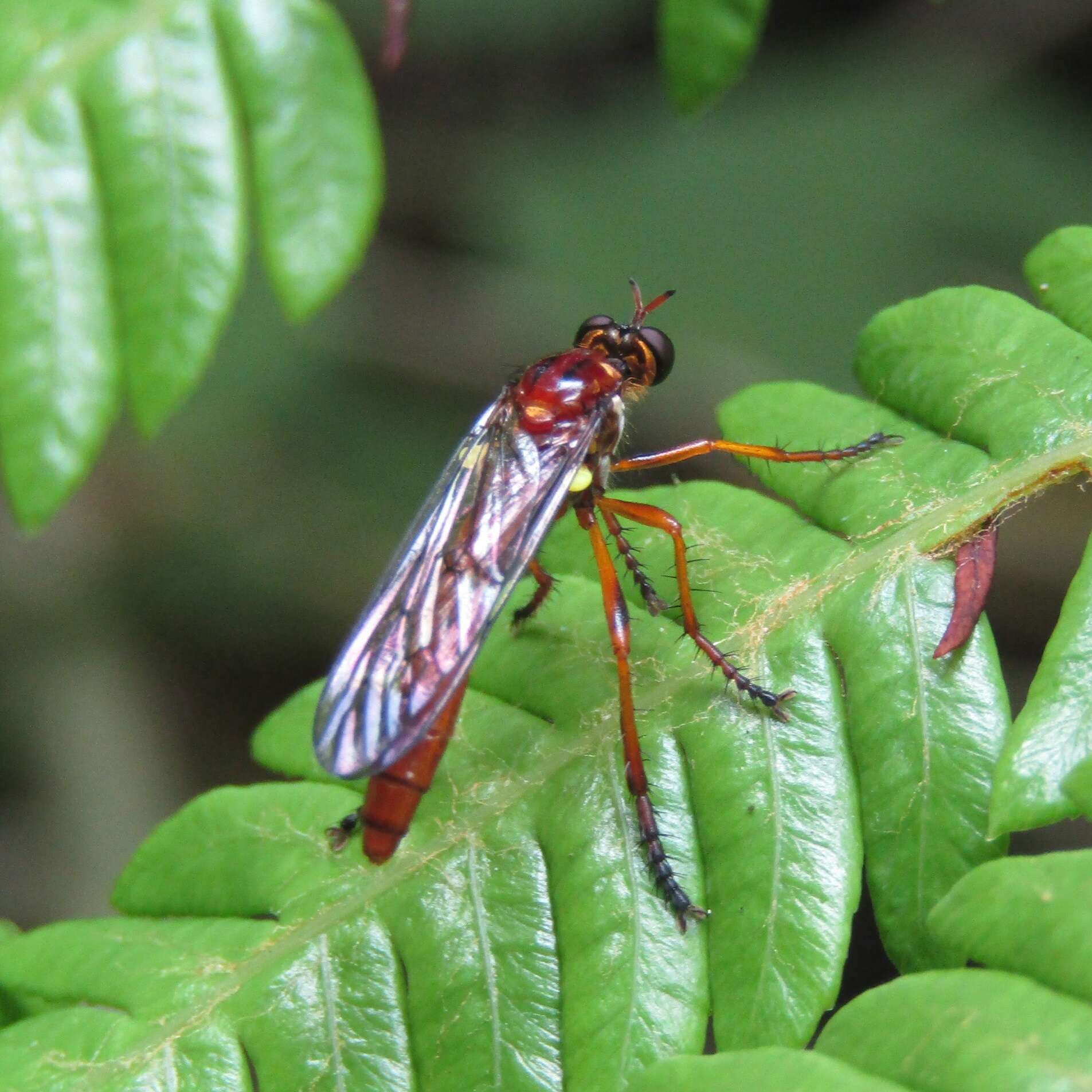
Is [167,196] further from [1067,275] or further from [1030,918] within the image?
[1030,918]

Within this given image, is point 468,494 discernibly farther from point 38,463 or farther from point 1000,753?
point 1000,753

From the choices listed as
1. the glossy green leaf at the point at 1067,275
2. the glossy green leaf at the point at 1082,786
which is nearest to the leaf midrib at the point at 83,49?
the glossy green leaf at the point at 1067,275

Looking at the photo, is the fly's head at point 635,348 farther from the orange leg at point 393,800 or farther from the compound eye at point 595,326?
the orange leg at point 393,800

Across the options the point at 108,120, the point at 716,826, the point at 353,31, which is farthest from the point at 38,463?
the point at 353,31

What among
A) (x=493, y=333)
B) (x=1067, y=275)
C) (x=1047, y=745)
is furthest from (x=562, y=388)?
(x=493, y=333)

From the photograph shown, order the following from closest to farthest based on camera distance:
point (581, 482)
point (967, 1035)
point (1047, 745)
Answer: point (967, 1035), point (1047, 745), point (581, 482)

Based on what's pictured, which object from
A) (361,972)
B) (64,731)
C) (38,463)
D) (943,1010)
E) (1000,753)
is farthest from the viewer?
(64,731)
